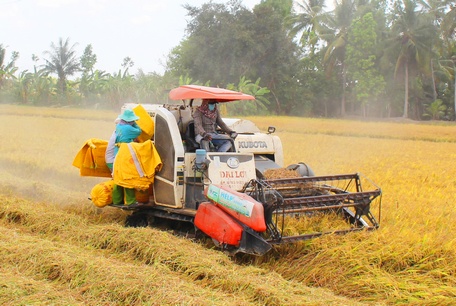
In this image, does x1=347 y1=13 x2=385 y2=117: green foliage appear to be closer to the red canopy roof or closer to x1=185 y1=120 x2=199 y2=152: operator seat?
x1=185 y1=120 x2=199 y2=152: operator seat

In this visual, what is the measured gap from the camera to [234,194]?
6.07 metres

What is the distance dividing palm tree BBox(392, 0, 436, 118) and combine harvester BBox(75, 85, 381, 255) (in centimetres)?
3817

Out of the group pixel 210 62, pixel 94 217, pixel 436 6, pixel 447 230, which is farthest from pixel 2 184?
pixel 436 6

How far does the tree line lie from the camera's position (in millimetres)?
38781

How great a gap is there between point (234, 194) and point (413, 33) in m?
40.9

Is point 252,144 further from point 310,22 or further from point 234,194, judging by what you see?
point 310,22

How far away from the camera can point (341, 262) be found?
5.70 meters

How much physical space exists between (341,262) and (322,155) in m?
8.95

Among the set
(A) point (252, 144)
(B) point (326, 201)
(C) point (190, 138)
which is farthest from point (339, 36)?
(B) point (326, 201)

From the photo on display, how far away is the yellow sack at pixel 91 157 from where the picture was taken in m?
8.04

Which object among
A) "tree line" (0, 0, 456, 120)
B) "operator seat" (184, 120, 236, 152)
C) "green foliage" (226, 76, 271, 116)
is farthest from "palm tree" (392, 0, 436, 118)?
"operator seat" (184, 120, 236, 152)

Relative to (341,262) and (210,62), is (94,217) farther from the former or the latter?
(210,62)

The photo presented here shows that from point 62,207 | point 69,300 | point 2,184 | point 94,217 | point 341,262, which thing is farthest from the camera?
point 2,184

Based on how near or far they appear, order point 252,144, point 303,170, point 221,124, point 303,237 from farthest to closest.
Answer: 1. point 252,144
2. point 303,170
3. point 221,124
4. point 303,237
